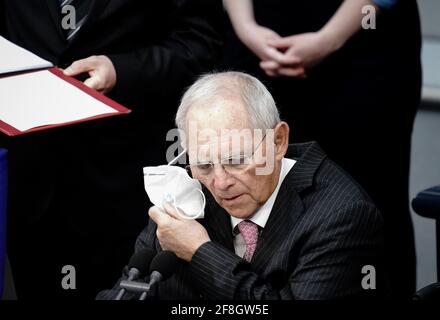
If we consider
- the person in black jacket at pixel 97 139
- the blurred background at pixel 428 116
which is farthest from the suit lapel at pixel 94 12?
the blurred background at pixel 428 116

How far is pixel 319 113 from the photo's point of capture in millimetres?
3180

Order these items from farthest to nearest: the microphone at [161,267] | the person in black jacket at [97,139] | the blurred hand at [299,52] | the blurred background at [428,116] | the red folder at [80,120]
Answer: the blurred background at [428,116] < the blurred hand at [299,52] < the person in black jacket at [97,139] < the red folder at [80,120] < the microphone at [161,267]

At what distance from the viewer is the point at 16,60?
2523 mm

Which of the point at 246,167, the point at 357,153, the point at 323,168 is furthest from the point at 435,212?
the point at 357,153

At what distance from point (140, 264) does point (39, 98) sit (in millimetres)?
519

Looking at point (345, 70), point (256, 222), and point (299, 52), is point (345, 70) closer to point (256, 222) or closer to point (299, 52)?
point (299, 52)

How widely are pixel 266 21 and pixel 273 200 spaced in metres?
0.94

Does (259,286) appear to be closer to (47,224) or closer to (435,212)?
(435,212)

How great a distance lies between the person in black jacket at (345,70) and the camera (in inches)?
123

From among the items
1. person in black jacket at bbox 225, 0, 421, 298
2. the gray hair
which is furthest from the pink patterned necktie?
person in black jacket at bbox 225, 0, 421, 298

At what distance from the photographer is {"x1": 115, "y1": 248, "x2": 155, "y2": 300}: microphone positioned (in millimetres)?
2047

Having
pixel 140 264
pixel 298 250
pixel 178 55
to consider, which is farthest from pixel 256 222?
pixel 178 55

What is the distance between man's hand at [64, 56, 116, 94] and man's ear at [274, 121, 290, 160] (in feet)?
1.82

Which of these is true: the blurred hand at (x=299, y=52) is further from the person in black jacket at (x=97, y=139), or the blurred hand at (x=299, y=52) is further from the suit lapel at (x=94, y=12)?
the suit lapel at (x=94, y=12)
